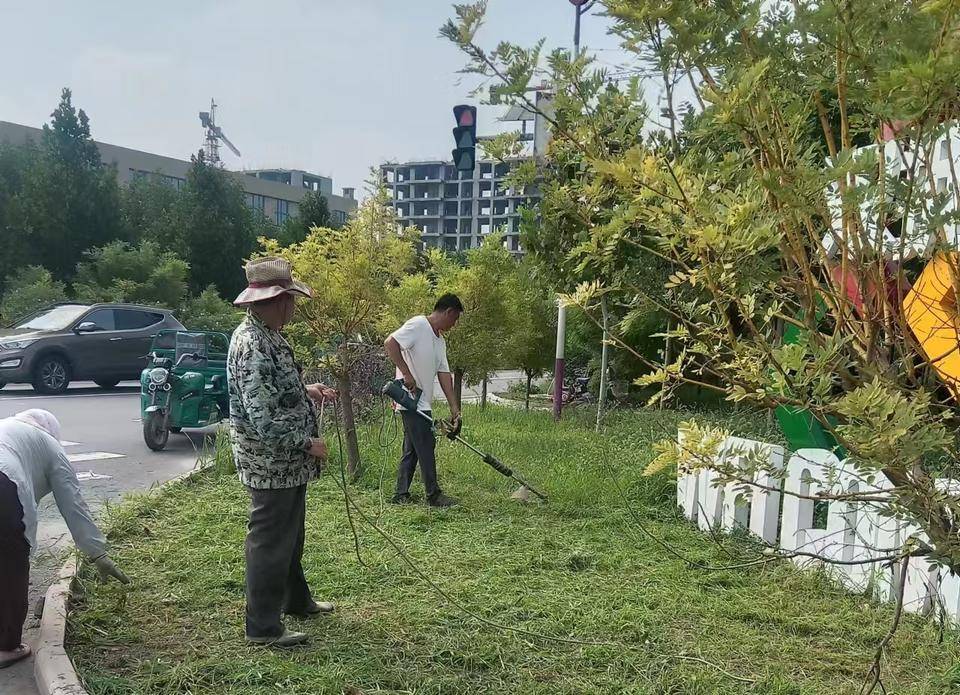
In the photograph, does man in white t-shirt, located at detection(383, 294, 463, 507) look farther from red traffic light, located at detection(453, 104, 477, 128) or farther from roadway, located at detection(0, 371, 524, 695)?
red traffic light, located at detection(453, 104, 477, 128)

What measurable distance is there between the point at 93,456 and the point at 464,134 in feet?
17.7

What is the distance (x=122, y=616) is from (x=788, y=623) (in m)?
3.17

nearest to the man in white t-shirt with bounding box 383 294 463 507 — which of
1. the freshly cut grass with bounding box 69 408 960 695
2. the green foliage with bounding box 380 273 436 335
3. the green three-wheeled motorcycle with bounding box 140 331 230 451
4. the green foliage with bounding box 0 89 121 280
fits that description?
the freshly cut grass with bounding box 69 408 960 695

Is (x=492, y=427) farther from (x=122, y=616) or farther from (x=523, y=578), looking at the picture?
(x=122, y=616)

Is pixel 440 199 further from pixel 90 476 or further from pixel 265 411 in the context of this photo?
pixel 265 411

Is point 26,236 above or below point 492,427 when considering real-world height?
above

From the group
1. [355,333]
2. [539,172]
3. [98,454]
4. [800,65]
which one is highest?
[800,65]

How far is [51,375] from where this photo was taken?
42.0 ft

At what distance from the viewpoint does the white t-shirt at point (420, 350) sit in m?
5.86

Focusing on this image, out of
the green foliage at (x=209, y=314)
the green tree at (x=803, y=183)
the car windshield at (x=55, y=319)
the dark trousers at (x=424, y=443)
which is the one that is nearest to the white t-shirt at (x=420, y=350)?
the dark trousers at (x=424, y=443)

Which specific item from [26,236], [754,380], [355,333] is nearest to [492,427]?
[355,333]

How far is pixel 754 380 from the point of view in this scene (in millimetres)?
1909

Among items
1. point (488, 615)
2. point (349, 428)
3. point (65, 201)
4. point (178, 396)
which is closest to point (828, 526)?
point (488, 615)

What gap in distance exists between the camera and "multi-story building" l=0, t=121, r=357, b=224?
37.4 meters
